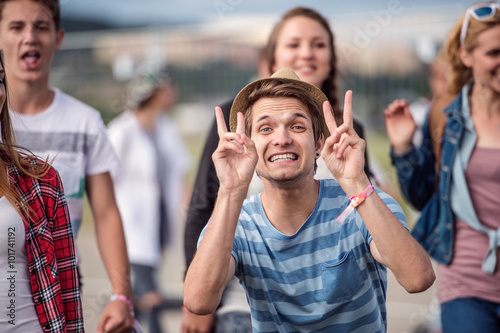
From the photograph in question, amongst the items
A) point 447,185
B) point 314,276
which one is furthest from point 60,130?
point 447,185

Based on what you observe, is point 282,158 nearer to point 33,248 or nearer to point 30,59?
point 33,248

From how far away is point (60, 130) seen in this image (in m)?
3.19

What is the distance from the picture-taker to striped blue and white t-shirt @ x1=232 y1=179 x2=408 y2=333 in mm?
2439

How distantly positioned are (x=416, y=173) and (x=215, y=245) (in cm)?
176

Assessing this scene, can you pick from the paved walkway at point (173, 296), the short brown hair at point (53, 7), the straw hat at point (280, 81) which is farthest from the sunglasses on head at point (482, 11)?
the paved walkway at point (173, 296)

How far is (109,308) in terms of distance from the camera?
3.23 meters

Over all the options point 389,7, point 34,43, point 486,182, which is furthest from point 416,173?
point 34,43

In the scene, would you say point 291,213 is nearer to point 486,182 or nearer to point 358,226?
point 358,226

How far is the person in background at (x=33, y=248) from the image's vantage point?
2387mm

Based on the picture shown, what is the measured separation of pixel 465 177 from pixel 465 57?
65 cm

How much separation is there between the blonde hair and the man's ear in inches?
0.8

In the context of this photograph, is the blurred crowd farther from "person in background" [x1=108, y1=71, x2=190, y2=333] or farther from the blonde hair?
"person in background" [x1=108, y1=71, x2=190, y2=333]

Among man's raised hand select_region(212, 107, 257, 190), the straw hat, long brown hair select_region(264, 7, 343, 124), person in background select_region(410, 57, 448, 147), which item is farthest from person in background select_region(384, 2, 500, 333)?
person in background select_region(410, 57, 448, 147)

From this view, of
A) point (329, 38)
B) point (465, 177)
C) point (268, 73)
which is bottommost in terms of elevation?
point (465, 177)
